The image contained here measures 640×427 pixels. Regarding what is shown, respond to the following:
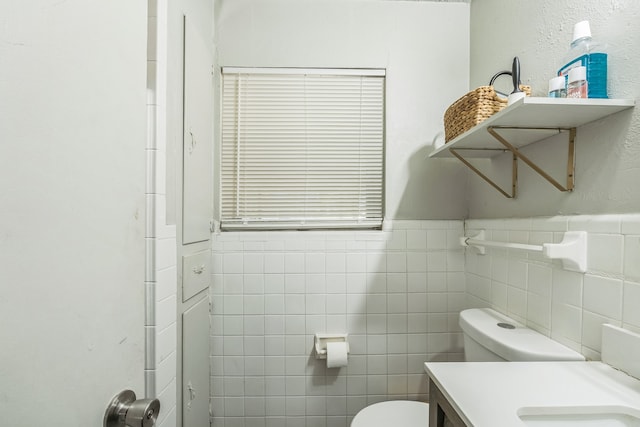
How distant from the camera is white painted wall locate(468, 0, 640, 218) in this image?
802mm

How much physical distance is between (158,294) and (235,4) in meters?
1.46

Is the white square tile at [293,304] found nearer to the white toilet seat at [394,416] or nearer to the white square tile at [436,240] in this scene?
the white toilet seat at [394,416]

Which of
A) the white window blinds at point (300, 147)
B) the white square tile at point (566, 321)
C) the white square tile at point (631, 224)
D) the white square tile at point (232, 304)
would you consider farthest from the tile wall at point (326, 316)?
the white square tile at point (631, 224)

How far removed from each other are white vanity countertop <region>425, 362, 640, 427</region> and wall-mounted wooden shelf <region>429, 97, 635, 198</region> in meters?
0.55

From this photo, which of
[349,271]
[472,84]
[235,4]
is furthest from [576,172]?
[235,4]

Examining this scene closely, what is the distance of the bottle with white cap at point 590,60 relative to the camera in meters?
0.83

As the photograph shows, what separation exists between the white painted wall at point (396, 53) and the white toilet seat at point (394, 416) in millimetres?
885

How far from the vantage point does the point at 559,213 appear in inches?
40.1

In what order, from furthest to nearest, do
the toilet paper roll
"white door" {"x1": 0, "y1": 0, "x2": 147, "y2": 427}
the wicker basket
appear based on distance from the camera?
the toilet paper roll → the wicker basket → "white door" {"x1": 0, "y1": 0, "x2": 147, "y2": 427}

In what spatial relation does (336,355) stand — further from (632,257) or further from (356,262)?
(632,257)

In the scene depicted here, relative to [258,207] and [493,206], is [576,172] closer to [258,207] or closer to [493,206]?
[493,206]

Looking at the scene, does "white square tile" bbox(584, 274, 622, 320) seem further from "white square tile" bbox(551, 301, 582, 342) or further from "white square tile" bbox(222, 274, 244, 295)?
"white square tile" bbox(222, 274, 244, 295)

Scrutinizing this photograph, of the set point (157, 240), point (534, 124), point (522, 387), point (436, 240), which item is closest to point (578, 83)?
point (534, 124)

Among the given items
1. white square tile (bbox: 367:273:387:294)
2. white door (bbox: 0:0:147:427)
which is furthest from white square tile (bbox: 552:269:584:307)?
white door (bbox: 0:0:147:427)
